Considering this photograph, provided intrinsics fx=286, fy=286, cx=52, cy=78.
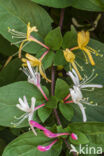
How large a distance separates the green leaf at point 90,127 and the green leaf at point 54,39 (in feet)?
0.75

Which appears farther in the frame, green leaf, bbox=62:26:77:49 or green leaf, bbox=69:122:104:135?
green leaf, bbox=62:26:77:49

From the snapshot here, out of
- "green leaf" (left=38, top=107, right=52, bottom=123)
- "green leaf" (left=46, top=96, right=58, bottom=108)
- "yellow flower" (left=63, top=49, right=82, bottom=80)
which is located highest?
"yellow flower" (left=63, top=49, right=82, bottom=80)

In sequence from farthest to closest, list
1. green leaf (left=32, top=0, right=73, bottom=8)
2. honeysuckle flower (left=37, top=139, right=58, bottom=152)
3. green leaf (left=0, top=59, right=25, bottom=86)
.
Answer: green leaf (left=0, top=59, right=25, bottom=86) < green leaf (left=32, top=0, right=73, bottom=8) < honeysuckle flower (left=37, top=139, right=58, bottom=152)

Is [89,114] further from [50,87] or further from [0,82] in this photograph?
[0,82]

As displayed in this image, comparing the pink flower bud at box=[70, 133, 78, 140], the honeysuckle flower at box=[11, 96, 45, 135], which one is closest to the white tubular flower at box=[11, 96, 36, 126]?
the honeysuckle flower at box=[11, 96, 45, 135]

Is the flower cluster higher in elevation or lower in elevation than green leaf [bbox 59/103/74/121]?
higher

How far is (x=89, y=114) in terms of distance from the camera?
786mm

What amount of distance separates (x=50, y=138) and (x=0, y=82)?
10.8 inches

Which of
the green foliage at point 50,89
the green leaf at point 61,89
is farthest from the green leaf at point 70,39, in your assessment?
the green leaf at point 61,89

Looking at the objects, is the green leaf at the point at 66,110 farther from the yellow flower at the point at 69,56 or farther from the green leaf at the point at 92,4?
the green leaf at the point at 92,4

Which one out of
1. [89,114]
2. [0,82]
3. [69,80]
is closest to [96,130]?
[89,114]

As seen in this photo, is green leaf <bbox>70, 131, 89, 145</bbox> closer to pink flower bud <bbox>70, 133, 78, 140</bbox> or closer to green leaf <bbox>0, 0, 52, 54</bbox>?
pink flower bud <bbox>70, 133, 78, 140</bbox>

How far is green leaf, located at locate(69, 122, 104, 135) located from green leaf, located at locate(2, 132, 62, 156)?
0.07 metres

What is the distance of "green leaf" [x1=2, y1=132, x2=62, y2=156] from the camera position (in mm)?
722
